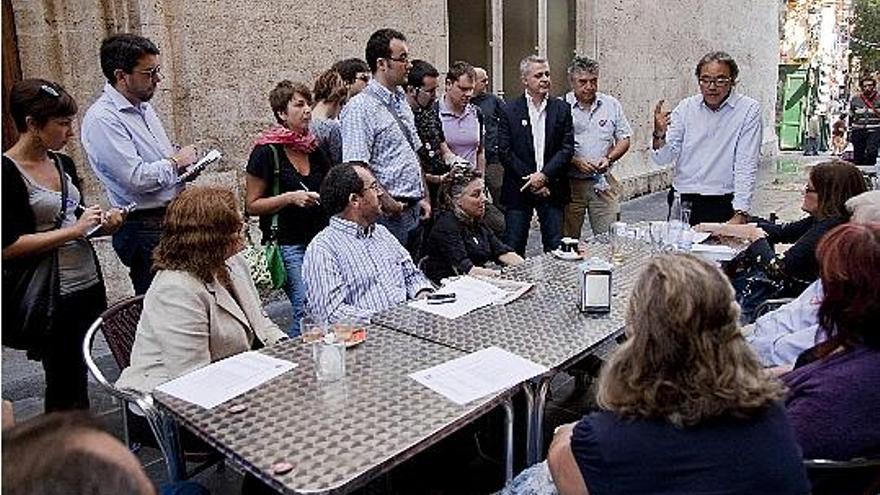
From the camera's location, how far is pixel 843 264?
1891mm

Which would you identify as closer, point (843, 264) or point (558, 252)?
point (843, 264)

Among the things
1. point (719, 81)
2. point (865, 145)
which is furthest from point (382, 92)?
point (865, 145)

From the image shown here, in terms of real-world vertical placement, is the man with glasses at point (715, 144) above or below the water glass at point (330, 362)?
above

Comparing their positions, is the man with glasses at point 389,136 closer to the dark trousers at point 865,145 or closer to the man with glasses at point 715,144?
the man with glasses at point 715,144

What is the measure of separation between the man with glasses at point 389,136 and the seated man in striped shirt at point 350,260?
2.76 feet

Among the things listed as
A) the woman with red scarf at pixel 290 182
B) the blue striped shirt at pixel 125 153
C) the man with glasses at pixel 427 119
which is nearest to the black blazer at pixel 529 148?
the man with glasses at pixel 427 119

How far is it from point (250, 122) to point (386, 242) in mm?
2695

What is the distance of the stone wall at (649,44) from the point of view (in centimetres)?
983

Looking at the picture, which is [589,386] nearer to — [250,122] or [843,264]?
[843,264]

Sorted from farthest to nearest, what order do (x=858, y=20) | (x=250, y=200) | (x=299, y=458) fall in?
1. (x=858, y=20)
2. (x=250, y=200)
3. (x=299, y=458)

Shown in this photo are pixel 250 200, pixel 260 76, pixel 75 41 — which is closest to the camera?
pixel 250 200

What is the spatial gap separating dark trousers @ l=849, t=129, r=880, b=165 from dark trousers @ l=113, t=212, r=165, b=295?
10432mm

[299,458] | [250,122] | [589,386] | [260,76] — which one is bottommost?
[589,386]

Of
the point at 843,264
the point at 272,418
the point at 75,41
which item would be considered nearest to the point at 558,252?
the point at 843,264
